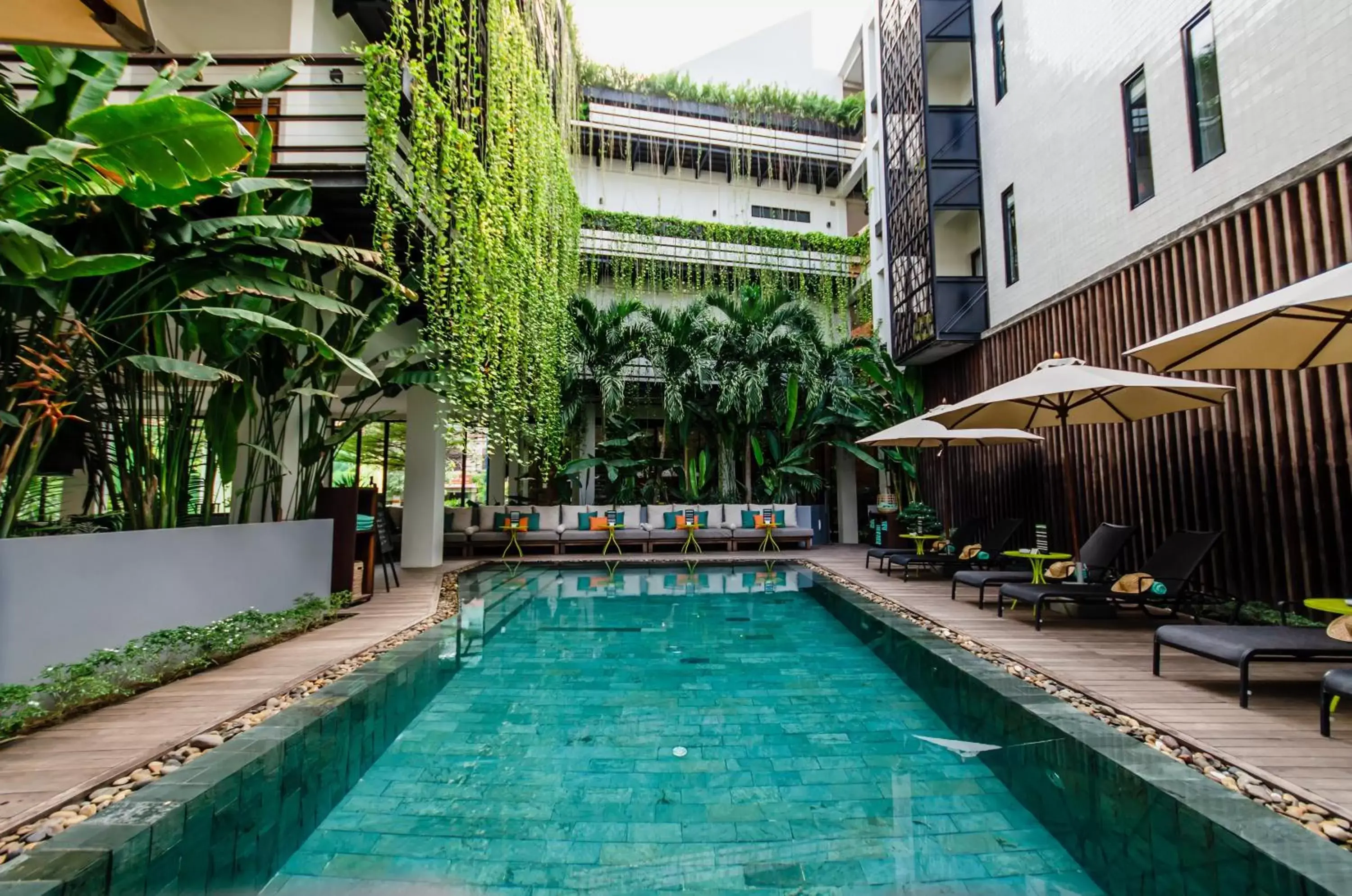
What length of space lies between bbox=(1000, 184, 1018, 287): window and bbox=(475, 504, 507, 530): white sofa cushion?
9.87m

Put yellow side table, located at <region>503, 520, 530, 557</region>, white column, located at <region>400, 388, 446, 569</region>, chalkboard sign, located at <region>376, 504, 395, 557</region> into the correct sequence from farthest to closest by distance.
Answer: yellow side table, located at <region>503, 520, 530, 557</region>
white column, located at <region>400, 388, 446, 569</region>
chalkboard sign, located at <region>376, 504, 395, 557</region>

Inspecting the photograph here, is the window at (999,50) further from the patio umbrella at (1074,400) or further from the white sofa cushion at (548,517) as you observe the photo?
the white sofa cushion at (548,517)

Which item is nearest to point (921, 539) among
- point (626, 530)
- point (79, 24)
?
point (626, 530)

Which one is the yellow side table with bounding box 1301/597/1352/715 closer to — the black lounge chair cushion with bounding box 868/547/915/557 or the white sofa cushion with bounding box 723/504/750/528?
the black lounge chair cushion with bounding box 868/547/915/557

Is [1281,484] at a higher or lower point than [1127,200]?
lower

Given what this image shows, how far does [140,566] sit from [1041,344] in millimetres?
10082

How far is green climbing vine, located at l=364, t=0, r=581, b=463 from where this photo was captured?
638 cm

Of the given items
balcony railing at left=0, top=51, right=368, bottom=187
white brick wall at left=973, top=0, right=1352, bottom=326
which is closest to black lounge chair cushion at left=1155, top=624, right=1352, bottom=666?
white brick wall at left=973, top=0, right=1352, bottom=326

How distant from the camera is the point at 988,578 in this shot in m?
6.27

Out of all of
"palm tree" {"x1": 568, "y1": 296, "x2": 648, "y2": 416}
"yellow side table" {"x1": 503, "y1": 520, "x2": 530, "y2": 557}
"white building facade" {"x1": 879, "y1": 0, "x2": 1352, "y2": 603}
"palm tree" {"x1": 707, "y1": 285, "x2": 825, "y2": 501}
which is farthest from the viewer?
"palm tree" {"x1": 568, "y1": 296, "x2": 648, "y2": 416}

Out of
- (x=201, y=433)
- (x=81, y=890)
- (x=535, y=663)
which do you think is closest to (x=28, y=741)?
(x=81, y=890)

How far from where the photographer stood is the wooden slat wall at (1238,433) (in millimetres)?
4789

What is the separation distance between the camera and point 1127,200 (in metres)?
7.13

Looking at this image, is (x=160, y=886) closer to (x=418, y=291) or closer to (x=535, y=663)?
(x=535, y=663)
